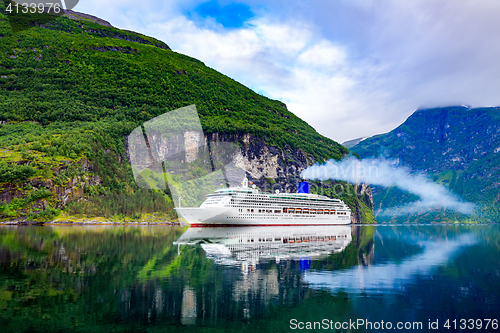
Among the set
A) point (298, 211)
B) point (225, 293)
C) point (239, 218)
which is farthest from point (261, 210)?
point (225, 293)

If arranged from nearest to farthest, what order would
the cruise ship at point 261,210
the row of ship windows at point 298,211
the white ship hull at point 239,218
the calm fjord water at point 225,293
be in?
the calm fjord water at point 225,293, the white ship hull at point 239,218, the cruise ship at point 261,210, the row of ship windows at point 298,211

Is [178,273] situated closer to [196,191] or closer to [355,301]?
[355,301]

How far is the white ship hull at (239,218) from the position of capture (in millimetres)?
104444

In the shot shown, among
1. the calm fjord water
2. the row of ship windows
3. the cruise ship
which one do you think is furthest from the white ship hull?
the calm fjord water

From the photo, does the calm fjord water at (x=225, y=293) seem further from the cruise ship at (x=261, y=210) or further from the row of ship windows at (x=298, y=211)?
the row of ship windows at (x=298, y=211)

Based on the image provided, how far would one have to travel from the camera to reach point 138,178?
17088cm

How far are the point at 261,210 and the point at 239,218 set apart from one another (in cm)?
1225

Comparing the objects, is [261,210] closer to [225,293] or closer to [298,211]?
[298,211]

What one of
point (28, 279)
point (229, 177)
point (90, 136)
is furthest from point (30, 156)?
point (28, 279)

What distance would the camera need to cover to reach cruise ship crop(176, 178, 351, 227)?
349 ft

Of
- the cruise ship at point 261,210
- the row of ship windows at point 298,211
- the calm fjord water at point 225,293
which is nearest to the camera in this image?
the calm fjord water at point 225,293

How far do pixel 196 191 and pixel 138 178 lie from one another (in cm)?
2855

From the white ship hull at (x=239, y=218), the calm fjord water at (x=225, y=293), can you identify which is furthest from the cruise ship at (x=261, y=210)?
the calm fjord water at (x=225, y=293)

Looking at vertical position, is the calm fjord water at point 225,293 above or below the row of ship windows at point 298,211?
→ below
